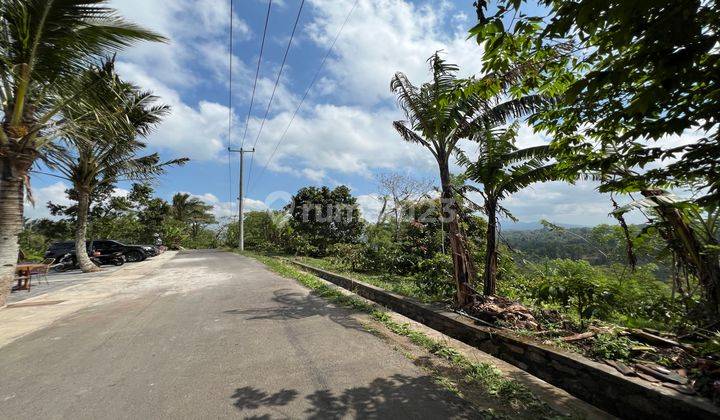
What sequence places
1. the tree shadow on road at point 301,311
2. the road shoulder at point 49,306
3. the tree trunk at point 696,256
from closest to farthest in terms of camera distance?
the tree trunk at point 696,256 < the road shoulder at point 49,306 < the tree shadow on road at point 301,311

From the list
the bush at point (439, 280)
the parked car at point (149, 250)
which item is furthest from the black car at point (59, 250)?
the bush at point (439, 280)

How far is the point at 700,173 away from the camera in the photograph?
2.46m

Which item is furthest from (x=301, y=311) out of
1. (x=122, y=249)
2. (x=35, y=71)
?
(x=122, y=249)

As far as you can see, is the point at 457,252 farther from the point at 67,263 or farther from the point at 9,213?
the point at 67,263

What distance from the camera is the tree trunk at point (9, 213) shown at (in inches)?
245

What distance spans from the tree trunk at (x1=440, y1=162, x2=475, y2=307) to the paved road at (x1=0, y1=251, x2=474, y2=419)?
6.06ft

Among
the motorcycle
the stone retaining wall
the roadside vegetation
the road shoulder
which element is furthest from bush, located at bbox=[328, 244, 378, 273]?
the motorcycle

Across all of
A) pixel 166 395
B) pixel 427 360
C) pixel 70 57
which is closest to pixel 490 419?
pixel 427 360

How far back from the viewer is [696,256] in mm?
3742

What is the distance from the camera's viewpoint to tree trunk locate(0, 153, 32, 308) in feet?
20.4

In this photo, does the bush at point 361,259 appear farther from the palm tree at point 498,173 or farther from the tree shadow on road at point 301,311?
the palm tree at point 498,173

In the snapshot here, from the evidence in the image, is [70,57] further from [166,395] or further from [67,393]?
[166,395]

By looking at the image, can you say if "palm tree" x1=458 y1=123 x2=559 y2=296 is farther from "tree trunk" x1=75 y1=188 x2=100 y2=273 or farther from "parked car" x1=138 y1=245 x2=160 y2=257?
"parked car" x1=138 y1=245 x2=160 y2=257

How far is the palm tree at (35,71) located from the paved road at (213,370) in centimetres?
270
